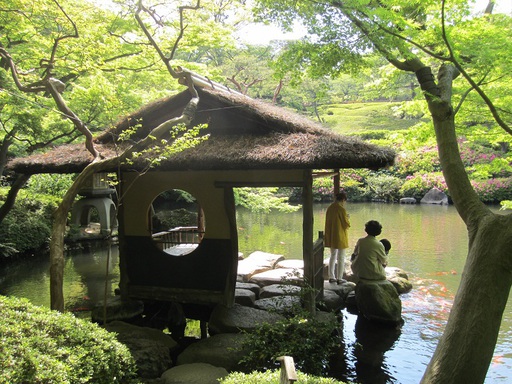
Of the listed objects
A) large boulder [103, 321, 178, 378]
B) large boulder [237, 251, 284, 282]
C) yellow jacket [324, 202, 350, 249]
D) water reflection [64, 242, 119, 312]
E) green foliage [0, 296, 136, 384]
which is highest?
yellow jacket [324, 202, 350, 249]

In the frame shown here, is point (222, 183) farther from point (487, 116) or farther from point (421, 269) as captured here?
point (421, 269)

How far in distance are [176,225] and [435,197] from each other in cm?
1782

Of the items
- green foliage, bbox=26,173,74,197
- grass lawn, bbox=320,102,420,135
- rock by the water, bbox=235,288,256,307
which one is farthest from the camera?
grass lawn, bbox=320,102,420,135

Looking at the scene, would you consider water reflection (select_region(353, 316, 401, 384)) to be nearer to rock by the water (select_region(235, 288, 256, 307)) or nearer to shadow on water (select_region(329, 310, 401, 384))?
shadow on water (select_region(329, 310, 401, 384))

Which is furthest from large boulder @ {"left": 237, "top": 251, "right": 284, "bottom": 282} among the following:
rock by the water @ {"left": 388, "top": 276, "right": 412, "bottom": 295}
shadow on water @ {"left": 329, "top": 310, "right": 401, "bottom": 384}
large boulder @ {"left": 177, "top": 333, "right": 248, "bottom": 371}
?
large boulder @ {"left": 177, "top": 333, "right": 248, "bottom": 371}

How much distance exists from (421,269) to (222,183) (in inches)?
282

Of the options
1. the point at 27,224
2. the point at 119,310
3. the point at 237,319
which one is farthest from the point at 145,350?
the point at 27,224

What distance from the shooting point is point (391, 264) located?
12.3 metres

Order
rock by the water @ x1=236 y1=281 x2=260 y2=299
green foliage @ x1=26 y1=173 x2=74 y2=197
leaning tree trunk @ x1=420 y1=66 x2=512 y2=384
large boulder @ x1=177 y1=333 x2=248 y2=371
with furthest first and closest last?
green foliage @ x1=26 y1=173 x2=74 y2=197
rock by the water @ x1=236 y1=281 x2=260 y2=299
large boulder @ x1=177 y1=333 x2=248 y2=371
leaning tree trunk @ x1=420 y1=66 x2=512 y2=384

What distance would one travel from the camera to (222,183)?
24.4ft

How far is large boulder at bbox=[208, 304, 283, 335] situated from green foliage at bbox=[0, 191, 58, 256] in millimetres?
8988

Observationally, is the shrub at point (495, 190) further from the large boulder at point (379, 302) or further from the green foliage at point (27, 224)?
the green foliage at point (27, 224)

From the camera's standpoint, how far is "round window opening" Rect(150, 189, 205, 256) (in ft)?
32.3

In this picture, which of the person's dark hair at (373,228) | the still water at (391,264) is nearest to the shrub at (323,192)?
the still water at (391,264)
